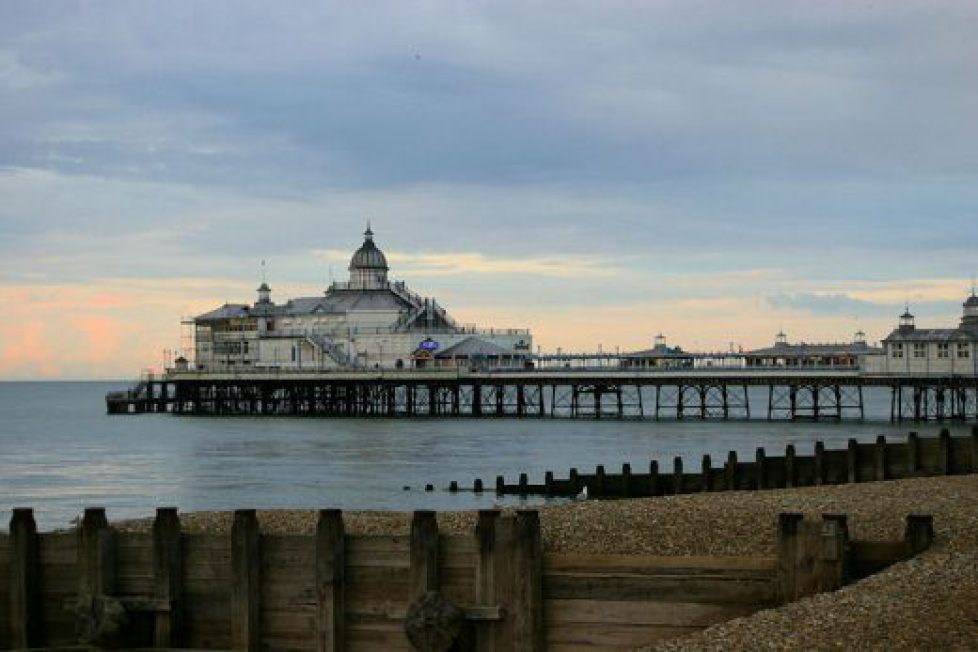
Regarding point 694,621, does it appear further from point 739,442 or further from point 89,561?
point 739,442

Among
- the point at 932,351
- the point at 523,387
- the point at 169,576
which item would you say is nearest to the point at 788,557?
the point at 169,576

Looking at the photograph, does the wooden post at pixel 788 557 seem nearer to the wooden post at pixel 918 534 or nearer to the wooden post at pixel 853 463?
the wooden post at pixel 918 534

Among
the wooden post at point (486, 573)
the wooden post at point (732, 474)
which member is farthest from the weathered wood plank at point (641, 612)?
the wooden post at point (732, 474)

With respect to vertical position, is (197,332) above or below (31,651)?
above

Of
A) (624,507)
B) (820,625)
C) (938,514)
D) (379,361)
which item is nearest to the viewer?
(820,625)

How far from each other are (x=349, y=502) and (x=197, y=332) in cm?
9242

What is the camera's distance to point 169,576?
20.3m

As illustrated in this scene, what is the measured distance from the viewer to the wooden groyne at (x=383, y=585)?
18344mm

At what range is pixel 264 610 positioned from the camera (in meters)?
19.9

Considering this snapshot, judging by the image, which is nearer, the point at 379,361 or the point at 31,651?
the point at 31,651

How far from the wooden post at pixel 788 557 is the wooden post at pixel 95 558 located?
28.2ft

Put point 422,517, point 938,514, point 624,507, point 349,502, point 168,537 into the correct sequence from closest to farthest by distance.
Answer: point 422,517, point 168,537, point 938,514, point 624,507, point 349,502

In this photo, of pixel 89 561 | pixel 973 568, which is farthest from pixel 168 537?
pixel 973 568

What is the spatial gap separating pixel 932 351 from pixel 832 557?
250ft
